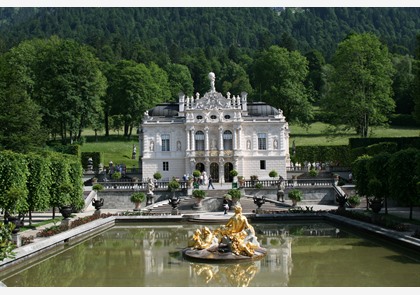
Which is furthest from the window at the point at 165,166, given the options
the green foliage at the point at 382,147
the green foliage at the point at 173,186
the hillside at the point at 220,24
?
the hillside at the point at 220,24

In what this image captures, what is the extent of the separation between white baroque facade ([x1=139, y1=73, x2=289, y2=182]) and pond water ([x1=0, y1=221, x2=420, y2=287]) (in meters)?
26.5

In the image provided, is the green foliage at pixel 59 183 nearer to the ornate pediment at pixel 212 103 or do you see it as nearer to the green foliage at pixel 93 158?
the ornate pediment at pixel 212 103

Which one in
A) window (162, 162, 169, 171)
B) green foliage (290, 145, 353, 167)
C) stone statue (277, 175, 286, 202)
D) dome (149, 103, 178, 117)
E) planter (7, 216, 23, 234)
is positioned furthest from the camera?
green foliage (290, 145, 353, 167)

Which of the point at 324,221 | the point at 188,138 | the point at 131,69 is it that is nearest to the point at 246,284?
the point at 324,221

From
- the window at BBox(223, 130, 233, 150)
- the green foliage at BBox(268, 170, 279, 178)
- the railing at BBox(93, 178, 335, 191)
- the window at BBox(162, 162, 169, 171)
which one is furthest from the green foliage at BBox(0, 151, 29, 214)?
the window at BBox(223, 130, 233, 150)

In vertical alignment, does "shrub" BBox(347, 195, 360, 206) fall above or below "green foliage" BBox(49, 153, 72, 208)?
below

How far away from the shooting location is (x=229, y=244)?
1845 cm

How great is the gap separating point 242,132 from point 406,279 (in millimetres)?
36693

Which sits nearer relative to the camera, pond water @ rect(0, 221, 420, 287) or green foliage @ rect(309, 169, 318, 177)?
pond water @ rect(0, 221, 420, 287)

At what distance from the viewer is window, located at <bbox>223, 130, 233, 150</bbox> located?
51.0m

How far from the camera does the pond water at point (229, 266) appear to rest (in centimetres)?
1526

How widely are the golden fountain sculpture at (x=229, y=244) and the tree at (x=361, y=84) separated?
3935 cm

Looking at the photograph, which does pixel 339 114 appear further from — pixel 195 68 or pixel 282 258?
pixel 195 68

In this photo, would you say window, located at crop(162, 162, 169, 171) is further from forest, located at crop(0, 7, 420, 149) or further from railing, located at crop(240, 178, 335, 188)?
forest, located at crop(0, 7, 420, 149)
